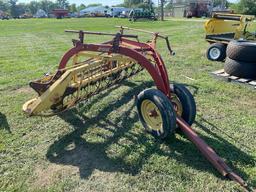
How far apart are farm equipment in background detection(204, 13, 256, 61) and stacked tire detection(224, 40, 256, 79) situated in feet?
7.18

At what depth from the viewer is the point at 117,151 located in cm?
377

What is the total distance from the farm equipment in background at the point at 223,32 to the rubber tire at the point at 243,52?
2233mm

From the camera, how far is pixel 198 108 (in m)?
5.09

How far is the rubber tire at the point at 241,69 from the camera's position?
6.36 metres

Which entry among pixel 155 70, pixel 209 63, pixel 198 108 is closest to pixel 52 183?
pixel 155 70

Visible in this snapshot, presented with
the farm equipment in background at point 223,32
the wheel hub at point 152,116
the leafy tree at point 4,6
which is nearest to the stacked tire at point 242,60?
the farm equipment in background at point 223,32

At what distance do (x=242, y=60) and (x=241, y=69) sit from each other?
20cm

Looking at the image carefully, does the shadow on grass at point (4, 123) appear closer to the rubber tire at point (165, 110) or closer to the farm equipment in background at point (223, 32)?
the rubber tire at point (165, 110)

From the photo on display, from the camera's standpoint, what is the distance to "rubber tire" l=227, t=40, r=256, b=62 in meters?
6.21

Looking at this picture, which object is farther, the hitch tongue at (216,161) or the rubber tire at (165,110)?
the rubber tire at (165,110)

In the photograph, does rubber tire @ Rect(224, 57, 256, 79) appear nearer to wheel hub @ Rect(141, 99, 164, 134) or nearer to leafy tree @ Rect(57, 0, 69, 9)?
wheel hub @ Rect(141, 99, 164, 134)

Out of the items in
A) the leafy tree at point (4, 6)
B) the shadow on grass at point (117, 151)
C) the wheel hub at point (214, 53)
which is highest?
the leafy tree at point (4, 6)

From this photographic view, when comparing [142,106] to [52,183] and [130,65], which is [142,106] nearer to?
[52,183]

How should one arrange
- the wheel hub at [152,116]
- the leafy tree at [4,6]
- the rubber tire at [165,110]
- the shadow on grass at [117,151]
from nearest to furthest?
the shadow on grass at [117,151]
the rubber tire at [165,110]
the wheel hub at [152,116]
the leafy tree at [4,6]
